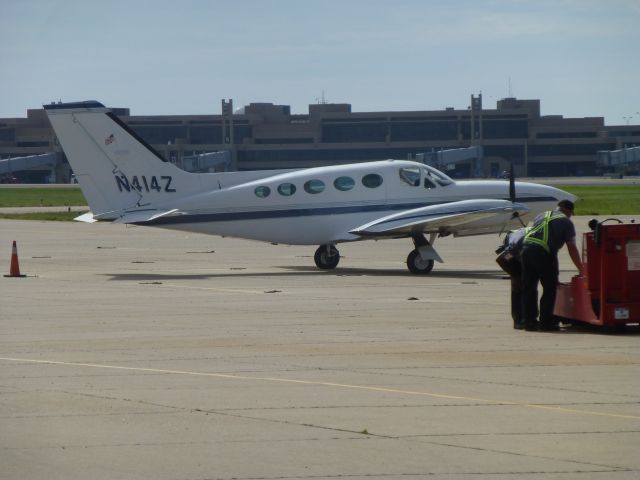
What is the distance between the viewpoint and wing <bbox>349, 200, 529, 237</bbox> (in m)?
26.1

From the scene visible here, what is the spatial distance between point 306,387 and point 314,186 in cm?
1626

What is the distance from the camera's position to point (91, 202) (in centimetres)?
2645

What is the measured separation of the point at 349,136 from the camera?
84.6 m

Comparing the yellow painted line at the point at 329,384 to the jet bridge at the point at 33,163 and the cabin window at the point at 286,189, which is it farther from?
the jet bridge at the point at 33,163

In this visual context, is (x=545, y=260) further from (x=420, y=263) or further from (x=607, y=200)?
(x=607, y=200)

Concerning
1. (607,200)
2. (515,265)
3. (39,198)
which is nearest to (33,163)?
(39,198)

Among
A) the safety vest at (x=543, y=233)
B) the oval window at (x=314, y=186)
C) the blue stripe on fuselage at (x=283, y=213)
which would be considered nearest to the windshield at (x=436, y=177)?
the blue stripe on fuselage at (x=283, y=213)

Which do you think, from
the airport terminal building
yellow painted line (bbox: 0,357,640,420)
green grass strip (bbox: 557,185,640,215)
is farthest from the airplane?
the airport terminal building

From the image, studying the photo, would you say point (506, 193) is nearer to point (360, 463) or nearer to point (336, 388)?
point (336, 388)

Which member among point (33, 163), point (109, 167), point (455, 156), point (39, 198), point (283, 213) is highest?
point (33, 163)

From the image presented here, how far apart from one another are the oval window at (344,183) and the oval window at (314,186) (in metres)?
0.33

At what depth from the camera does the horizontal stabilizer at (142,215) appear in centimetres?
2595

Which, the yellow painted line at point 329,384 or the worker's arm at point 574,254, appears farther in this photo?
the worker's arm at point 574,254

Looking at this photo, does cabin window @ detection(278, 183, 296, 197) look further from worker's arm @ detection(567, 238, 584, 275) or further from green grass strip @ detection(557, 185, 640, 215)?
green grass strip @ detection(557, 185, 640, 215)
